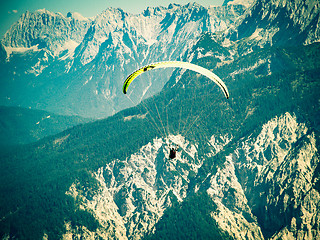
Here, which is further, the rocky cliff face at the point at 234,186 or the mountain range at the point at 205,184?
the mountain range at the point at 205,184

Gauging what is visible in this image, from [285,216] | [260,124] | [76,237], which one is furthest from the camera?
[260,124]

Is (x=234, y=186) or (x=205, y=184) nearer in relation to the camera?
(x=234, y=186)

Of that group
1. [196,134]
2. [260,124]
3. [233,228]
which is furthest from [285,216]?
[196,134]

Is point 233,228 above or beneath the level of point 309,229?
above

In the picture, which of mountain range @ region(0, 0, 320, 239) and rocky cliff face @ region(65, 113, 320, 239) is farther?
mountain range @ region(0, 0, 320, 239)

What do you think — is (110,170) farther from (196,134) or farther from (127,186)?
(196,134)

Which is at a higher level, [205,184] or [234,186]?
[205,184]

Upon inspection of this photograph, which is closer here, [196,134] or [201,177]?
[201,177]

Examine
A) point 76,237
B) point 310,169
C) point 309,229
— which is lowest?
point 309,229
